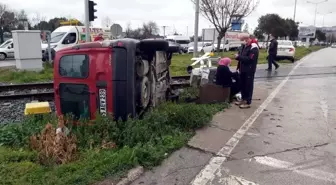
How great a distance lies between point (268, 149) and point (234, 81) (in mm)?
3249

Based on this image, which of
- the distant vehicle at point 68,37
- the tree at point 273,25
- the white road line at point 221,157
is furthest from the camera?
the tree at point 273,25

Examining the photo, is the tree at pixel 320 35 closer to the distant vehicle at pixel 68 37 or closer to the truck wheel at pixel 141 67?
the distant vehicle at pixel 68 37

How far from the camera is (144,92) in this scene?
4.85 metres

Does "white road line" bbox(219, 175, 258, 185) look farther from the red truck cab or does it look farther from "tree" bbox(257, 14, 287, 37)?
"tree" bbox(257, 14, 287, 37)

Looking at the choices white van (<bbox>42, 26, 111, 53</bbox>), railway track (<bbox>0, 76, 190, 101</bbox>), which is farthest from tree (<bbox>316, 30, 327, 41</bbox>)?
railway track (<bbox>0, 76, 190, 101</bbox>)

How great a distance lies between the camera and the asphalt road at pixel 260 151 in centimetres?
343

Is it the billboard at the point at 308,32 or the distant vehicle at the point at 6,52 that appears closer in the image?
the distant vehicle at the point at 6,52

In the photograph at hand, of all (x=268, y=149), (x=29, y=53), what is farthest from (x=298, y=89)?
(x=29, y=53)

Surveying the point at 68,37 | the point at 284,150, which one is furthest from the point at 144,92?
the point at 68,37

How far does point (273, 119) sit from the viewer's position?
19.3ft

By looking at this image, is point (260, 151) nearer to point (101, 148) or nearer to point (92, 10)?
point (101, 148)

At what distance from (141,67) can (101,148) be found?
145 centimetres

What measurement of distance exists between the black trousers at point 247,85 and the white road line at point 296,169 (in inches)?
116

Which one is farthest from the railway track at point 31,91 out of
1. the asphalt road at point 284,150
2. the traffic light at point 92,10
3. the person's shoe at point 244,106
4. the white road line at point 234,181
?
the white road line at point 234,181
